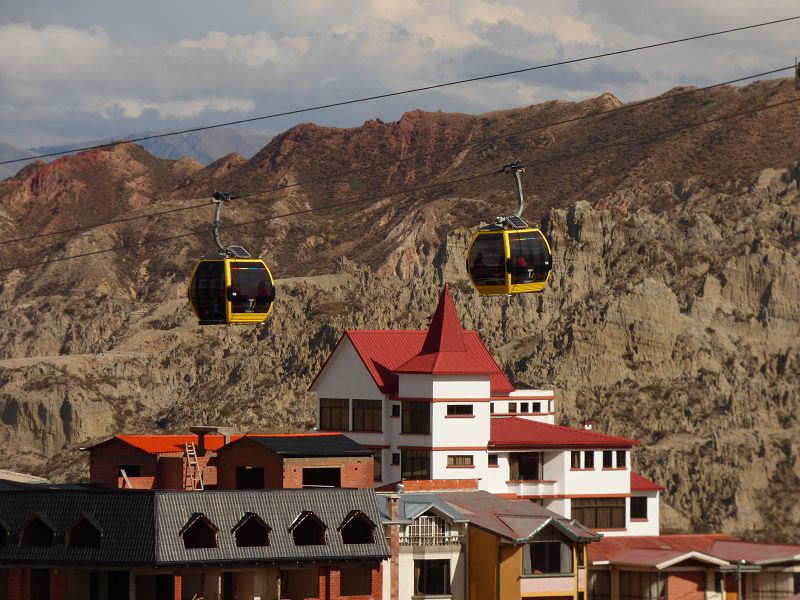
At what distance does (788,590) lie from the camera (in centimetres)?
8519

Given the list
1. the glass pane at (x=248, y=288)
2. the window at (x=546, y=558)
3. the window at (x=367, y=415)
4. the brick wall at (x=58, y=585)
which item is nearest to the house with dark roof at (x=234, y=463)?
the window at (x=367, y=415)

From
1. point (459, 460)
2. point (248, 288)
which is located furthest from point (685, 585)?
point (248, 288)

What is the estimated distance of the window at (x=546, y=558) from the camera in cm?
8006

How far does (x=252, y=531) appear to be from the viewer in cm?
7562

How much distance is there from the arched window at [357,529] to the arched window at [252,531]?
323 centimetres

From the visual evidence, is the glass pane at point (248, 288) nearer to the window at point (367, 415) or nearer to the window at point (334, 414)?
the window at point (367, 415)

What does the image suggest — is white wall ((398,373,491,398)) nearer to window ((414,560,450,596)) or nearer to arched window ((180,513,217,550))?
window ((414,560,450,596))

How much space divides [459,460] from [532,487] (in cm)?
460

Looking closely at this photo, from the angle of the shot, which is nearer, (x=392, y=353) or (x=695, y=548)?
(x=695, y=548)

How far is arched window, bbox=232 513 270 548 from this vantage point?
2963 inches

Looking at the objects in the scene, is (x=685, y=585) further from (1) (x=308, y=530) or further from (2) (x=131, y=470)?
(2) (x=131, y=470)

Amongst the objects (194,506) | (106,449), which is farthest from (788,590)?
(106,449)

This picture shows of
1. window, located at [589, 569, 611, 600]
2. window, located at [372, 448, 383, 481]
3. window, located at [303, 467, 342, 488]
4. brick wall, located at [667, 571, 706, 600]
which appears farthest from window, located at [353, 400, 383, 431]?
brick wall, located at [667, 571, 706, 600]

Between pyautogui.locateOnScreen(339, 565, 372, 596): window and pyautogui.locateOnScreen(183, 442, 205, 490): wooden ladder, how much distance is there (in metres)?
14.2
